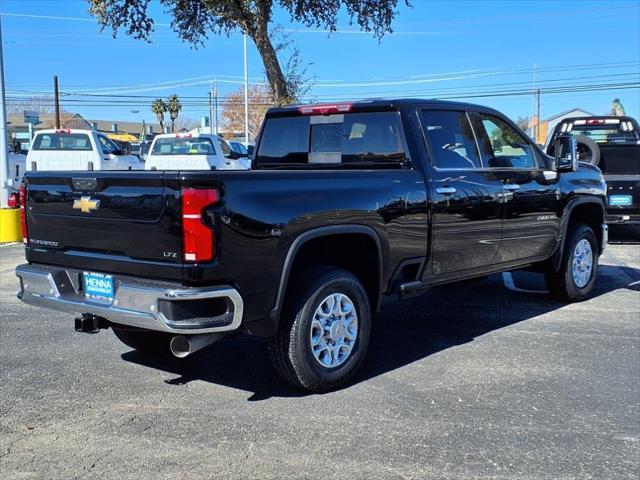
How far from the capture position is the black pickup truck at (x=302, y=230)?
3859mm

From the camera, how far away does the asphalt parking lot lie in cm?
356

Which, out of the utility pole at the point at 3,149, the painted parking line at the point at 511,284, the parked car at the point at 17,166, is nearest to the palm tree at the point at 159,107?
the parked car at the point at 17,166

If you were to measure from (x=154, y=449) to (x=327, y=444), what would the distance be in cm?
96

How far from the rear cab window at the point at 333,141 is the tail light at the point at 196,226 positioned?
202cm

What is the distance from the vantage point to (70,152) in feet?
54.0

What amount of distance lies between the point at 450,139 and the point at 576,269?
271cm

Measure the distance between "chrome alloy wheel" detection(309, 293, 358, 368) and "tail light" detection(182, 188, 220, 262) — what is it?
1.00 meters

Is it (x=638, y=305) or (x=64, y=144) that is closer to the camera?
(x=638, y=305)

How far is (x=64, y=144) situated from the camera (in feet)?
55.0

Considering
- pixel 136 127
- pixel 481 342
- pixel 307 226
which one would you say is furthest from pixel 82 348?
pixel 136 127

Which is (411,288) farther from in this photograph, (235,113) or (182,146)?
(235,113)

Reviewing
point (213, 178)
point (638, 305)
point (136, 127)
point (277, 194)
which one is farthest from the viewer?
point (136, 127)

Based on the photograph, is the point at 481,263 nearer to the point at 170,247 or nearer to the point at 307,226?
the point at 307,226

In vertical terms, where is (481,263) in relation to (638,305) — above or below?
above
